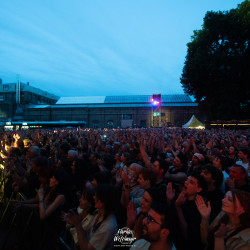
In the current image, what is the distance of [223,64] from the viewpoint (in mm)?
Answer: 27078

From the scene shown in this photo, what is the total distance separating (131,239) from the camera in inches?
99.4

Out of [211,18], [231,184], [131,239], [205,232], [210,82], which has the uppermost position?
[211,18]

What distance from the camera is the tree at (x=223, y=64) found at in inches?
1061

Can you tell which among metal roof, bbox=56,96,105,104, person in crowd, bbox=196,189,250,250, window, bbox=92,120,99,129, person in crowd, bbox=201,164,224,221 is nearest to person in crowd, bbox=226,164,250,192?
person in crowd, bbox=201,164,224,221

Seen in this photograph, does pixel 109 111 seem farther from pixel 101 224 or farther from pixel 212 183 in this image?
pixel 101 224

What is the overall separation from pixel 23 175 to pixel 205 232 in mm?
4080

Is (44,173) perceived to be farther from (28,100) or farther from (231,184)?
(28,100)

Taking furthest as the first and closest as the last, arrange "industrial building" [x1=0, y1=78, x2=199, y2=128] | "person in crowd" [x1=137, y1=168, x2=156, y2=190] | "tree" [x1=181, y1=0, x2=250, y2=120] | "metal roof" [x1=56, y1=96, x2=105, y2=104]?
1. "metal roof" [x1=56, y1=96, x2=105, y2=104]
2. "industrial building" [x1=0, y1=78, x2=199, y2=128]
3. "tree" [x1=181, y1=0, x2=250, y2=120]
4. "person in crowd" [x1=137, y1=168, x2=156, y2=190]

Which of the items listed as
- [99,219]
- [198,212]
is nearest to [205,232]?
[198,212]

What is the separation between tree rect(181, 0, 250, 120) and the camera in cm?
2695

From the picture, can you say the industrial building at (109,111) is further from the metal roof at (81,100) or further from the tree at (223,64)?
the tree at (223,64)
